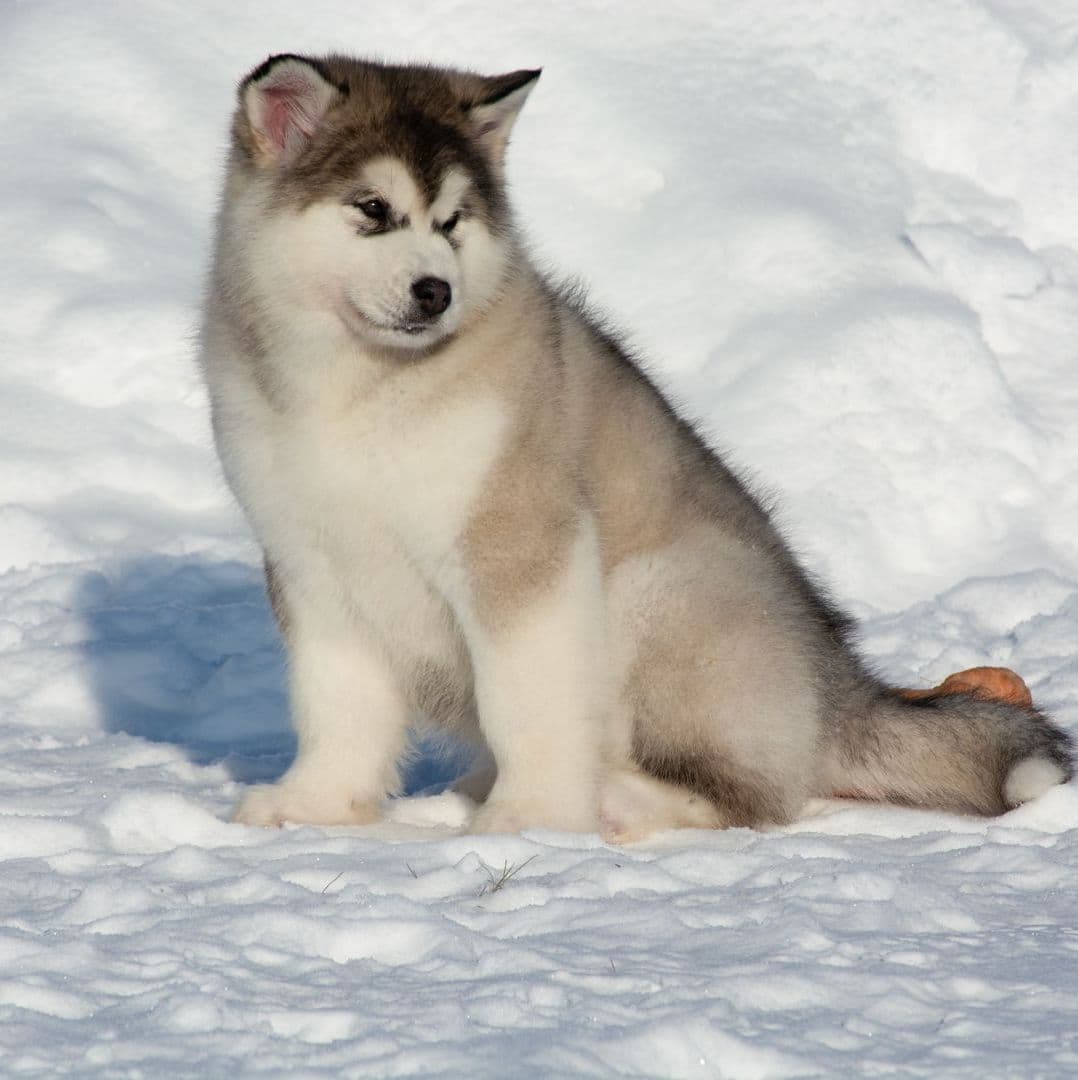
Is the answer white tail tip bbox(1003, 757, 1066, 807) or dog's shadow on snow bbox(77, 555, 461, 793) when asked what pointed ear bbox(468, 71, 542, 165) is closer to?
dog's shadow on snow bbox(77, 555, 461, 793)

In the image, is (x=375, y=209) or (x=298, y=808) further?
(x=298, y=808)

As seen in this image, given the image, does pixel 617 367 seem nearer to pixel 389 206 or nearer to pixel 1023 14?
pixel 389 206

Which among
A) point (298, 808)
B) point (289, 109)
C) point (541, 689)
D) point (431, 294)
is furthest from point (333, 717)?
point (289, 109)

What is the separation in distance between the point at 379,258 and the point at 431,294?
15 cm

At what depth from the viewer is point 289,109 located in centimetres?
420

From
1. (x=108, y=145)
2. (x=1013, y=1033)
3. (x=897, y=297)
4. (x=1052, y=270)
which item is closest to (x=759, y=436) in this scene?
(x=897, y=297)

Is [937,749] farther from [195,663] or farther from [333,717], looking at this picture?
[195,663]

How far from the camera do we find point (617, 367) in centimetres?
471

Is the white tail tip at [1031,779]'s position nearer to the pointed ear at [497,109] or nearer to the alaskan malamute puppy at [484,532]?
the alaskan malamute puppy at [484,532]

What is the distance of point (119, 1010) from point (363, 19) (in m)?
8.07

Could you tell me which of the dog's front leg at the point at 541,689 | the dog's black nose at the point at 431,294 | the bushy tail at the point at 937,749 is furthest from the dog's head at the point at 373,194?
the bushy tail at the point at 937,749

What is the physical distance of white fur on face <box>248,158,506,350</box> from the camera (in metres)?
3.99

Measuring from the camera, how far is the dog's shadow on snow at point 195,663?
5949 millimetres

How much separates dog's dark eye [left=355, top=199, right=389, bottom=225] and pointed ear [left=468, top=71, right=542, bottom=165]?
18.3 inches
